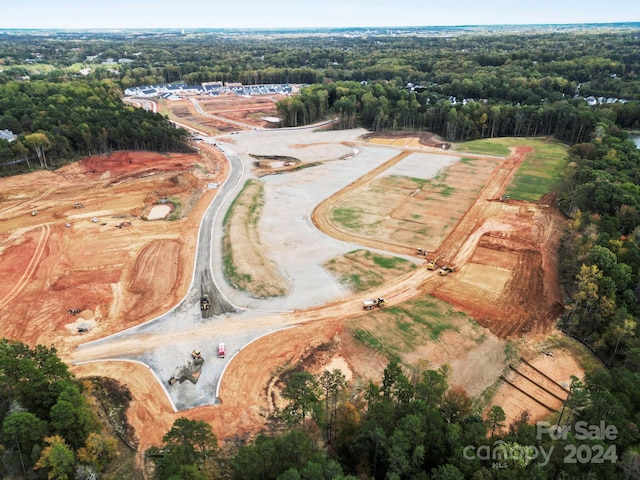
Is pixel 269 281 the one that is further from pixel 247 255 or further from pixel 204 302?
pixel 204 302

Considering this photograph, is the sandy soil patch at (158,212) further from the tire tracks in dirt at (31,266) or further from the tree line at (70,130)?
the tree line at (70,130)

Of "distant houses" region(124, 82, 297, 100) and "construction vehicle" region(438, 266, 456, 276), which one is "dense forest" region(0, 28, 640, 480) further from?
"distant houses" region(124, 82, 297, 100)

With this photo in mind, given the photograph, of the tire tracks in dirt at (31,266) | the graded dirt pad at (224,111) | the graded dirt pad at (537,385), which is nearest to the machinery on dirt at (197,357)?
the tire tracks in dirt at (31,266)

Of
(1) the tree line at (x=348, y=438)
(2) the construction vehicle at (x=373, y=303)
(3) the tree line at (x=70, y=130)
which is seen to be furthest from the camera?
(3) the tree line at (x=70, y=130)

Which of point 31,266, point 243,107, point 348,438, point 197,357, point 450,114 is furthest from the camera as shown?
point 243,107

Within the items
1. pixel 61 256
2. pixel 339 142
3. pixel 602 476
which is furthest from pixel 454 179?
pixel 61 256

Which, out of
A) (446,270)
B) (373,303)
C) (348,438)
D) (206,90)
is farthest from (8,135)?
(206,90)
